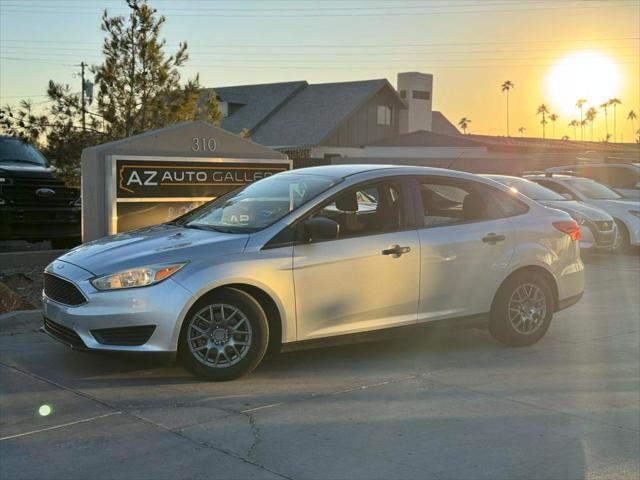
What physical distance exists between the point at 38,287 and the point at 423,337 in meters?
4.91

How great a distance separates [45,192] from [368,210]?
799 cm

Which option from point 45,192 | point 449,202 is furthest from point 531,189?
point 45,192

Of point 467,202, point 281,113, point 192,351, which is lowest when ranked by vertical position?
point 192,351

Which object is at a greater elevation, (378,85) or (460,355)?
(378,85)

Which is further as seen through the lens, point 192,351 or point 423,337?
point 423,337

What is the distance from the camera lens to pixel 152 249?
602 cm

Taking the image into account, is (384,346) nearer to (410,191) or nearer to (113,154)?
(410,191)

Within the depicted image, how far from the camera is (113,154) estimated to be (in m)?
9.38

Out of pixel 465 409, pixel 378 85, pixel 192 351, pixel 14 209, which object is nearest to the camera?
pixel 465 409

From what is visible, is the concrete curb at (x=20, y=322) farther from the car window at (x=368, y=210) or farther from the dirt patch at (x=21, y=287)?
the car window at (x=368, y=210)

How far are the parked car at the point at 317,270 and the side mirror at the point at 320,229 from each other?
0.01 meters

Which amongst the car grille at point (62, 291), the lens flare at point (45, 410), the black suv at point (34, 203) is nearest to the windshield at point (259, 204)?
the car grille at point (62, 291)

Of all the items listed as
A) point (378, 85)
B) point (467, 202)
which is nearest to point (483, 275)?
point (467, 202)

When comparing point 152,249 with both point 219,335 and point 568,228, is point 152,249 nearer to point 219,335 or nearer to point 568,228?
point 219,335
